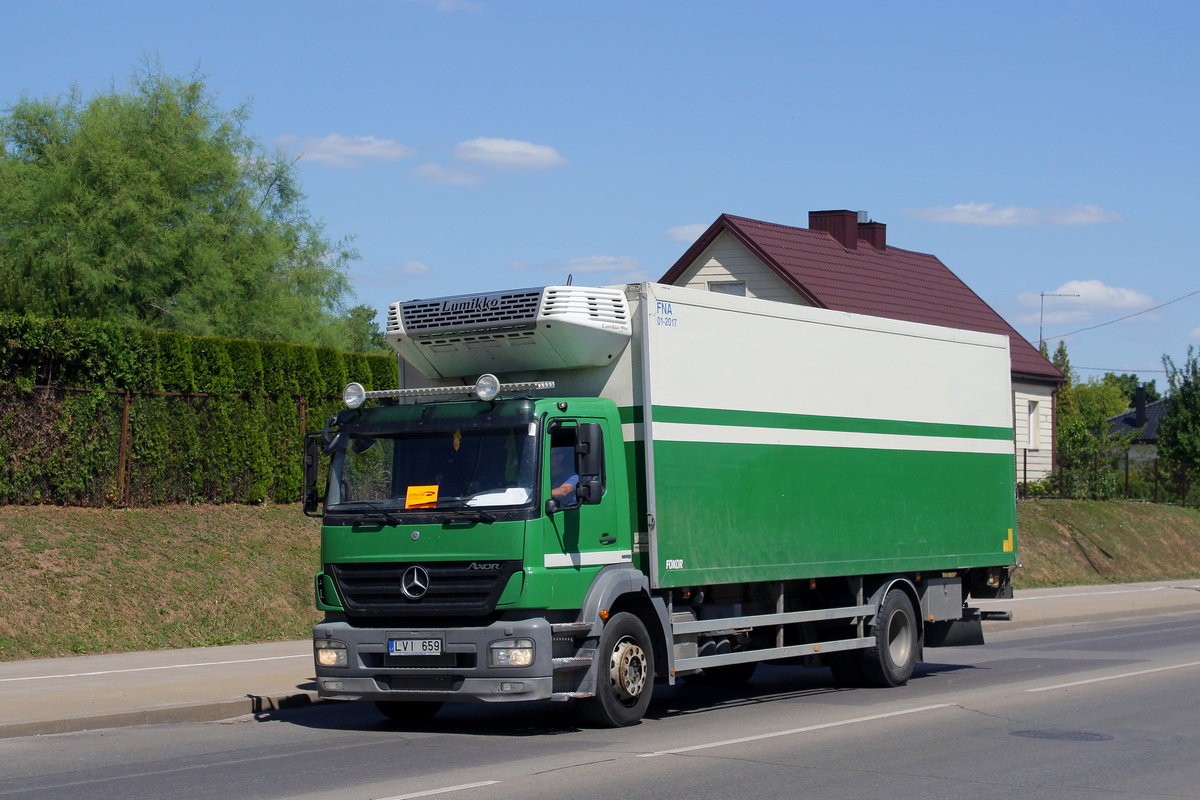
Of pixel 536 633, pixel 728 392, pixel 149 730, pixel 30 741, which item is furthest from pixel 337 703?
pixel 728 392

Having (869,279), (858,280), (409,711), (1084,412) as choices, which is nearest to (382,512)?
(409,711)

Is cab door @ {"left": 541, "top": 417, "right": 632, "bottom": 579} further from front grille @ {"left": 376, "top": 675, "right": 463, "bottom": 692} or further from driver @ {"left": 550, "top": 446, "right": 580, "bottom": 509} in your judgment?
front grille @ {"left": 376, "top": 675, "right": 463, "bottom": 692}

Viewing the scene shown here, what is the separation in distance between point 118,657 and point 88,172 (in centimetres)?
1745

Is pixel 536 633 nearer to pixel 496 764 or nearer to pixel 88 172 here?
pixel 496 764

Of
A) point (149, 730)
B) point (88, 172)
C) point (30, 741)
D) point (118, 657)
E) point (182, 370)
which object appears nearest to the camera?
point (30, 741)

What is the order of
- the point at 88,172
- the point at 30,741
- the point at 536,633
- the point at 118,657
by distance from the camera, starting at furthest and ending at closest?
the point at 88,172 < the point at 118,657 < the point at 30,741 < the point at 536,633

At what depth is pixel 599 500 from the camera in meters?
9.63

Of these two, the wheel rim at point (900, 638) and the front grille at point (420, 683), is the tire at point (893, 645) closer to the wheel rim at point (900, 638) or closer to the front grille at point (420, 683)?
the wheel rim at point (900, 638)

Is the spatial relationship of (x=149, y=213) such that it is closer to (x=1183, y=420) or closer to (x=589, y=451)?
(x=589, y=451)

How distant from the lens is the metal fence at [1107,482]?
37688mm

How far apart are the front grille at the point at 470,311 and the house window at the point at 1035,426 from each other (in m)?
32.6

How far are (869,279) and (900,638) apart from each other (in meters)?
25.4

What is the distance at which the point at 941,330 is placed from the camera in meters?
13.7

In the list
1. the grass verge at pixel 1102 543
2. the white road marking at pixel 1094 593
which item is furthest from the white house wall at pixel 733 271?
the white road marking at pixel 1094 593
